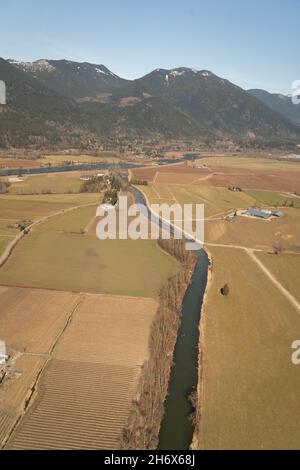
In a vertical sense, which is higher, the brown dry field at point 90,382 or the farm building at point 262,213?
the farm building at point 262,213

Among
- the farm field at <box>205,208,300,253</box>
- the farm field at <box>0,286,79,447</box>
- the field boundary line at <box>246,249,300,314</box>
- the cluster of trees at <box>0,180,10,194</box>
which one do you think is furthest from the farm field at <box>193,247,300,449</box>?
the cluster of trees at <box>0,180,10,194</box>

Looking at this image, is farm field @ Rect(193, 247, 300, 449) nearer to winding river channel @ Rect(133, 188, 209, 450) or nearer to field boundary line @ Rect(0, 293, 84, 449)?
winding river channel @ Rect(133, 188, 209, 450)

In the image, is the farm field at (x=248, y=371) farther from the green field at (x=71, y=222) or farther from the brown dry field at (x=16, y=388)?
the green field at (x=71, y=222)

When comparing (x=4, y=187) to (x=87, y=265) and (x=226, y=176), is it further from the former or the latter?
(x=226, y=176)

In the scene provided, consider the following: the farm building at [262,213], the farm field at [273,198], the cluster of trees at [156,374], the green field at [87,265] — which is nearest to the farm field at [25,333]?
the green field at [87,265]

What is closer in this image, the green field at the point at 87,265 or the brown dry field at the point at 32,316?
the brown dry field at the point at 32,316

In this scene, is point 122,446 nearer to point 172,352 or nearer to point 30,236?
point 172,352

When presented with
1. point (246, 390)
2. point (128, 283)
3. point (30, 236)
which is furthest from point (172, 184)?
point (246, 390)
